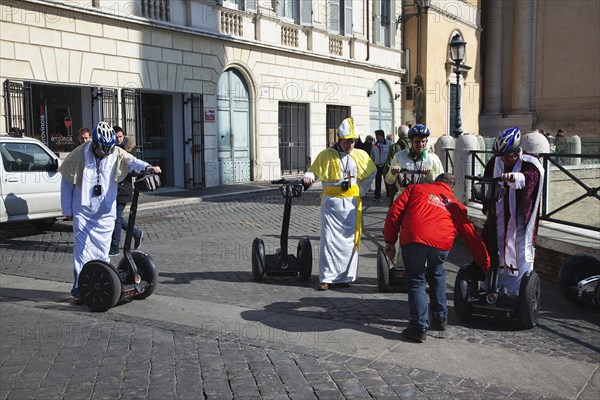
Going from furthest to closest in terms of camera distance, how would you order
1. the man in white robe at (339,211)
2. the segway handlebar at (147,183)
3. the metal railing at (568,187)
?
the metal railing at (568,187) < the man in white robe at (339,211) < the segway handlebar at (147,183)

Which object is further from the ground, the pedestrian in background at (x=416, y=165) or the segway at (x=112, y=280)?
the pedestrian in background at (x=416, y=165)

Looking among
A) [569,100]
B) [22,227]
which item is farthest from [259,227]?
[569,100]

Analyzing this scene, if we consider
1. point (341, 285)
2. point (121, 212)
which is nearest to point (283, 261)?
point (341, 285)

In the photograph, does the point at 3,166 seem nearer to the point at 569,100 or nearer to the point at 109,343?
the point at 109,343

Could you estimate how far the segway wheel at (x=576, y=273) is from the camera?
6.62 metres

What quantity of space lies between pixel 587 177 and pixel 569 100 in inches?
1000

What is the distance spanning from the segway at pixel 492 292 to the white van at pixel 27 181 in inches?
290

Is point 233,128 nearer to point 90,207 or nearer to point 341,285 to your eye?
point 341,285

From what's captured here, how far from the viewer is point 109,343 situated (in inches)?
214

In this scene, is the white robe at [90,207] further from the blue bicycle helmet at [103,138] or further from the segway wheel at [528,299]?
the segway wheel at [528,299]

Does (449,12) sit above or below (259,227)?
above

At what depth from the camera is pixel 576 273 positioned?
Answer: 6664 mm

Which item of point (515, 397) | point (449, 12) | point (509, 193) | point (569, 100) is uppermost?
point (449, 12)

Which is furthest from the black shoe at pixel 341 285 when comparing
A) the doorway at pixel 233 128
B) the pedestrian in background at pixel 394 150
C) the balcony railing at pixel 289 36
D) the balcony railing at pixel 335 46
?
the balcony railing at pixel 335 46
